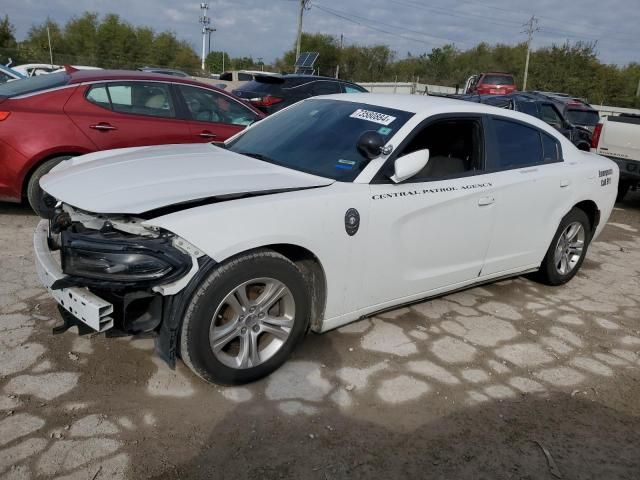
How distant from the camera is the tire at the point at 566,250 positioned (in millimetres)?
4895

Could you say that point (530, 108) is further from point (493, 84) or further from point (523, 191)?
point (493, 84)

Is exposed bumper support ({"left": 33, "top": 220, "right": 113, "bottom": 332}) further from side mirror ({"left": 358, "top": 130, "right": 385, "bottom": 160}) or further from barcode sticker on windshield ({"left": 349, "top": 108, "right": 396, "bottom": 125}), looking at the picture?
barcode sticker on windshield ({"left": 349, "top": 108, "right": 396, "bottom": 125})

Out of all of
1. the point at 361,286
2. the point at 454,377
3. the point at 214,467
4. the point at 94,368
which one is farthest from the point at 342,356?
the point at 94,368

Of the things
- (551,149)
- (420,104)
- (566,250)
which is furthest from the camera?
(566,250)

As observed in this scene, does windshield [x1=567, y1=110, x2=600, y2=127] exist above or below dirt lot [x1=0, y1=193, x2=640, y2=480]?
above

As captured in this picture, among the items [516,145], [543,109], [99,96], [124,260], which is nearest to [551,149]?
[516,145]

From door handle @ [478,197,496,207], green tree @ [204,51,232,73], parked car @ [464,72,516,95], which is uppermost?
green tree @ [204,51,232,73]

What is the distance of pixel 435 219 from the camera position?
3654mm

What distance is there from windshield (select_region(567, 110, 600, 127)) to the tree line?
39.7 metres

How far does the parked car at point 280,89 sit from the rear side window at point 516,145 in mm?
5888

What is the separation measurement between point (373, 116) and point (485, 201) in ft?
3.30

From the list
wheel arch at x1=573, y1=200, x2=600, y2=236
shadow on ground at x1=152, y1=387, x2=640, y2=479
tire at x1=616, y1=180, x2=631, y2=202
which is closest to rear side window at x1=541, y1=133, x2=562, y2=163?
wheel arch at x1=573, y1=200, x2=600, y2=236

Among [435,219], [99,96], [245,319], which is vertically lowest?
[245,319]

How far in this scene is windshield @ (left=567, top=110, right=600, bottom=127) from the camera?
46.5 ft
